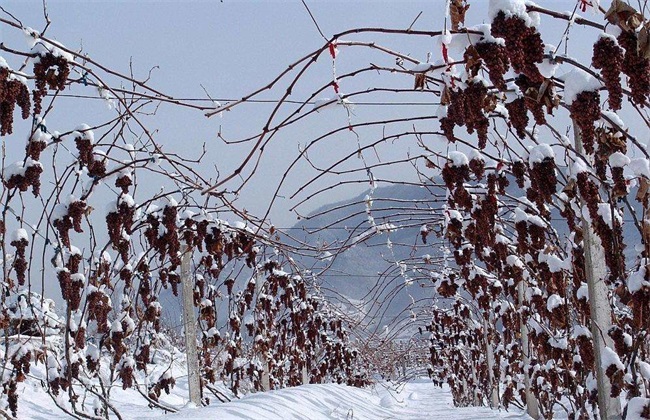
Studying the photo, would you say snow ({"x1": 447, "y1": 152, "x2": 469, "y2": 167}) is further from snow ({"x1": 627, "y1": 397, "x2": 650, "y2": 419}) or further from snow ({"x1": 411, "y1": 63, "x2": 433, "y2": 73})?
snow ({"x1": 627, "y1": 397, "x2": 650, "y2": 419})

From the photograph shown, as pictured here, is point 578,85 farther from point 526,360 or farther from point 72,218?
point 526,360

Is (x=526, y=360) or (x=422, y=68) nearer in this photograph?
(x=422, y=68)

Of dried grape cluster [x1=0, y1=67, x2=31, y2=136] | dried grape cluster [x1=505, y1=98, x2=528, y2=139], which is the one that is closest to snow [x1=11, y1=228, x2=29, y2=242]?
dried grape cluster [x1=0, y1=67, x2=31, y2=136]

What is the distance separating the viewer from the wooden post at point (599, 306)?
3863 millimetres

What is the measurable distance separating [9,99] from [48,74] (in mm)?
232

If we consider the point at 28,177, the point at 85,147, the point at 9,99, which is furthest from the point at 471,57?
the point at 28,177

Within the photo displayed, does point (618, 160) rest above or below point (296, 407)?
above

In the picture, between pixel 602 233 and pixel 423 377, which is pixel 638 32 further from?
pixel 423 377

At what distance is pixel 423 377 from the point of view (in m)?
65.2

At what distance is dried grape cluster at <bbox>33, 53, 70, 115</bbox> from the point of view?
313 centimetres

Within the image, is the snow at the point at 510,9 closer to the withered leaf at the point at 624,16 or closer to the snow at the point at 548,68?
the withered leaf at the point at 624,16

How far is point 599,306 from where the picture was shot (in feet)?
12.7

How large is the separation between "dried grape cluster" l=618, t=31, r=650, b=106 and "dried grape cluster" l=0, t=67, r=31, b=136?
276 centimetres

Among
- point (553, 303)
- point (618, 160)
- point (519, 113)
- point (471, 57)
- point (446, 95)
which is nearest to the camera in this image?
point (471, 57)
